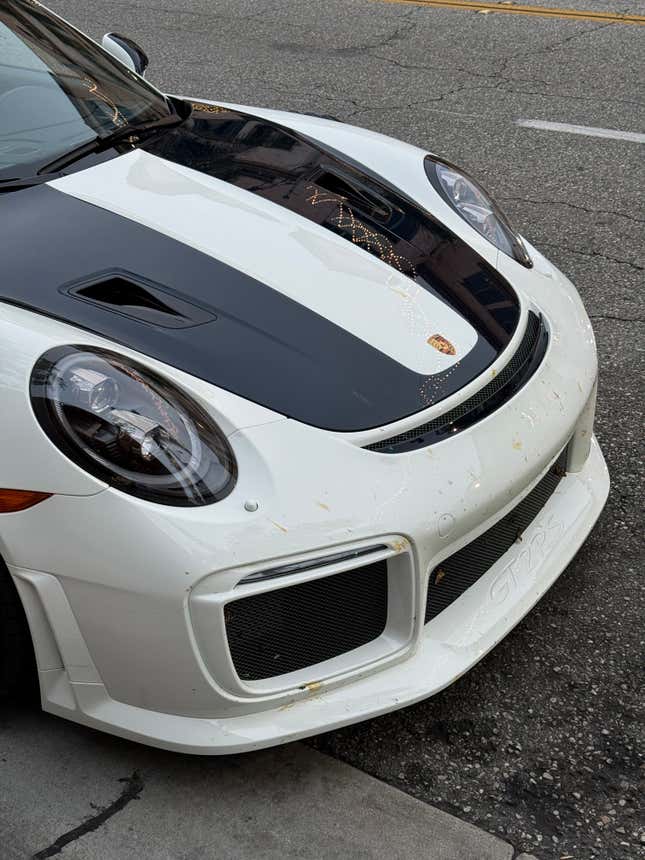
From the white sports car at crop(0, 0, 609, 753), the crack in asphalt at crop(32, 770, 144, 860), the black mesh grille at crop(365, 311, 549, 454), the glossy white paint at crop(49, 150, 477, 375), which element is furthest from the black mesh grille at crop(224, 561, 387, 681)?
the glossy white paint at crop(49, 150, 477, 375)

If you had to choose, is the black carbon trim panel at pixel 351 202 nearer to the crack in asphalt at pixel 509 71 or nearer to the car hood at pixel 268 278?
the car hood at pixel 268 278

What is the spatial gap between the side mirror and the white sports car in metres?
0.81

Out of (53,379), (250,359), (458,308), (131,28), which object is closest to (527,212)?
(458,308)

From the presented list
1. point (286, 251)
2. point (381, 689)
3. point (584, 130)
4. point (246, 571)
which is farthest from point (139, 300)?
point (584, 130)

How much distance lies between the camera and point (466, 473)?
2283 millimetres

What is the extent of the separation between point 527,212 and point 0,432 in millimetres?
3453

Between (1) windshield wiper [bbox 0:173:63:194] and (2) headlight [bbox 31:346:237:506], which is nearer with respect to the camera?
(2) headlight [bbox 31:346:237:506]

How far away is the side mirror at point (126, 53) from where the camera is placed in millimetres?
3696

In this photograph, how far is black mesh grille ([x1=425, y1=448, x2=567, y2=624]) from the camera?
233 cm

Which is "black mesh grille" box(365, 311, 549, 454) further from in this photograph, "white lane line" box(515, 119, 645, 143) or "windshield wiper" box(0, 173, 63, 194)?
"white lane line" box(515, 119, 645, 143)

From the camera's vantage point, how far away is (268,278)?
258 centimetres

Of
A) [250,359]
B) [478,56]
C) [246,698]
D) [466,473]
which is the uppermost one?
[250,359]

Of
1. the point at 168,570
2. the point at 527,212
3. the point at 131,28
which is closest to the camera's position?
the point at 168,570

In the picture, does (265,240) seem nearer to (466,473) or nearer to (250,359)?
(250,359)
